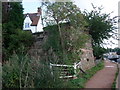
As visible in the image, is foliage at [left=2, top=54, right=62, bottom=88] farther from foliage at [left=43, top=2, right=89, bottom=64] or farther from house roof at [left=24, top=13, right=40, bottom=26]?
house roof at [left=24, top=13, right=40, bottom=26]

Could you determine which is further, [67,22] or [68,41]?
[67,22]

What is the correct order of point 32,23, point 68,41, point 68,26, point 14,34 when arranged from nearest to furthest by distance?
point 68,41
point 68,26
point 14,34
point 32,23

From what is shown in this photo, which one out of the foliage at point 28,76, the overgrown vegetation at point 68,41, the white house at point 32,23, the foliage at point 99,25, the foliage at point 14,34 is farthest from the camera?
the white house at point 32,23

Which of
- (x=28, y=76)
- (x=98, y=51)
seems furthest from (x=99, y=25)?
(x=28, y=76)

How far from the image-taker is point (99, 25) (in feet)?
59.3

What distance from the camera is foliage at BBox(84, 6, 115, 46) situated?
18172mm

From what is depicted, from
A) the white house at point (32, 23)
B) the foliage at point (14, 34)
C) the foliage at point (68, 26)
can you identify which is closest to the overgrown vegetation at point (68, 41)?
the foliage at point (68, 26)

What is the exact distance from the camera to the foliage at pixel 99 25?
1817cm

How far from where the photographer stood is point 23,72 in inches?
315

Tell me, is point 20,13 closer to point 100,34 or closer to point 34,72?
point 100,34

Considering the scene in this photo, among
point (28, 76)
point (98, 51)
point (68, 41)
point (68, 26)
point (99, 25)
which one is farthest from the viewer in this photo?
point (98, 51)

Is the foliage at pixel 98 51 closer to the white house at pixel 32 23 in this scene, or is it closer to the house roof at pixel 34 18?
the white house at pixel 32 23

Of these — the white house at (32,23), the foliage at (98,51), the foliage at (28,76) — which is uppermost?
the white house at (32,23)

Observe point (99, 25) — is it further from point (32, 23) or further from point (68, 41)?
point (32, 23)
